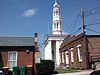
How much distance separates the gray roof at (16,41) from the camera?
95.4ft

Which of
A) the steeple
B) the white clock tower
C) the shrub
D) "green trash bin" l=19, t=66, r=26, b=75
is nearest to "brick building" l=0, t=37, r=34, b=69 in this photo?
the shrub

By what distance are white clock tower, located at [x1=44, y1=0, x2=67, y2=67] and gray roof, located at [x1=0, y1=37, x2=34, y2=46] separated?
38.9 meters

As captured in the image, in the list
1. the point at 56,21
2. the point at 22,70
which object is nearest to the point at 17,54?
the point at 22,70

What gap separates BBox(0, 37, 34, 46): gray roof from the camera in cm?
2908

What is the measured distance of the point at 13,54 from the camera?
93.7 ft

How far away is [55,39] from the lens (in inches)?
2869

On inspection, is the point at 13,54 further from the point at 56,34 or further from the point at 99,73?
the point at 56,34

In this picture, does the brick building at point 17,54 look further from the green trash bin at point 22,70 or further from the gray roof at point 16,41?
the green trash bin at point 22,70

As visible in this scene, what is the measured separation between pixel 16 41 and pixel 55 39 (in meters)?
42.9

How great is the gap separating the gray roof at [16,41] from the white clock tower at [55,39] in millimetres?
38936

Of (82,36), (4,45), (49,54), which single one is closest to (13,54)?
(4,45)

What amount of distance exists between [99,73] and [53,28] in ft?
182

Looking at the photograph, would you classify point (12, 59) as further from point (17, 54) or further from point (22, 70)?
point (22, 70)

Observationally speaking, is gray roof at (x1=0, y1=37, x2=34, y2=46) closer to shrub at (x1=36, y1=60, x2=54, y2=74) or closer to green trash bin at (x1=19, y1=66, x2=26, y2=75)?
shrub at (x1=36, y1=60, x2=54, y2=74)
